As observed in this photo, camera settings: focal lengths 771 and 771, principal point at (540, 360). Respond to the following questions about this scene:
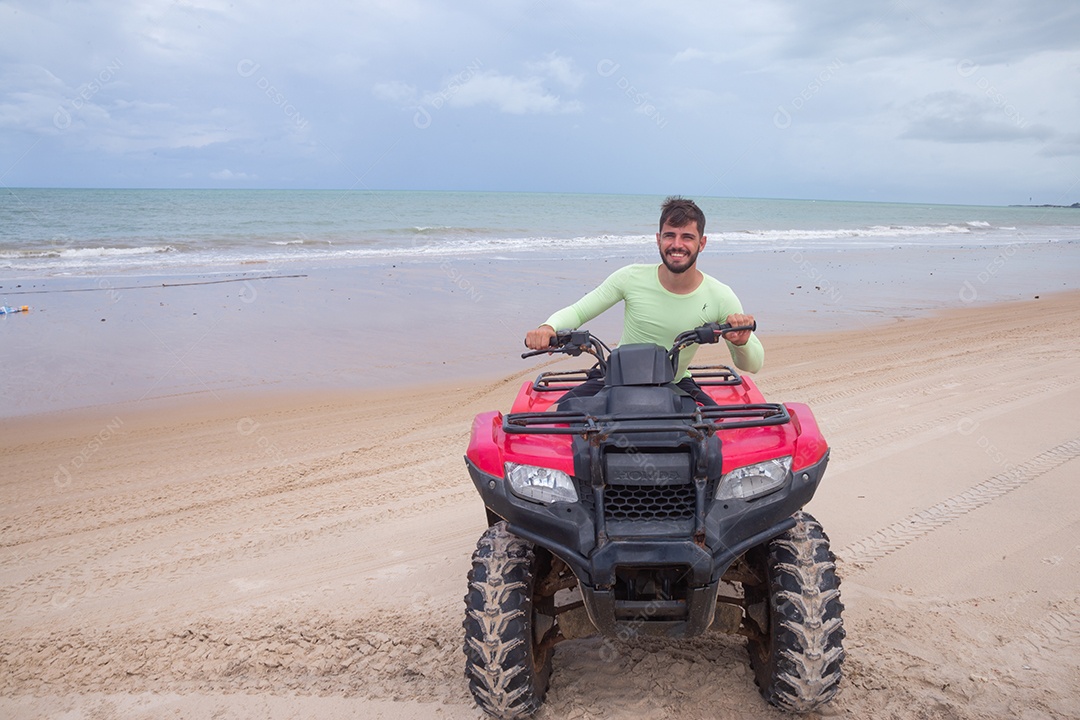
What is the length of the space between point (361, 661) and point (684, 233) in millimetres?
2210

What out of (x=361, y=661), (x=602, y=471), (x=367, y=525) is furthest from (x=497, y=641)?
(x=367, y=525)

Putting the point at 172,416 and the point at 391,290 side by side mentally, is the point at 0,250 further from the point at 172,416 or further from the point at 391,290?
the point at 172,416

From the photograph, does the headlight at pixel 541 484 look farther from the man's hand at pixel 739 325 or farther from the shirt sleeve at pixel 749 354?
the shirt sleeve at pixel 749 354

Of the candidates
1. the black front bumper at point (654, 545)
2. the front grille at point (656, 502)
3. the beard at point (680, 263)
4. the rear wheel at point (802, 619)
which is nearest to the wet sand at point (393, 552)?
the rear wheel at point (802, 619)

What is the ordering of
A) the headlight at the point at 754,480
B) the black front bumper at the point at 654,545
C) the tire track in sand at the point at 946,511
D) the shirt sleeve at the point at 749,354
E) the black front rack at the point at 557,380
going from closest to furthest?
1. the black front bumper at the point at 654,545
2. the headlight at the point at 754,480
3. the shirt sleeve at the point at 749,354
4. the black front rack at the point at 557,380
5. the tire track in sand at the point at 946,511

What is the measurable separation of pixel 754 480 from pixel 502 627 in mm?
943

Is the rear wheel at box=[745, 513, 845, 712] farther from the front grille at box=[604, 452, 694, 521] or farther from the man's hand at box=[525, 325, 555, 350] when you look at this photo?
the man's hand at box=[525, 325, 555, 350]

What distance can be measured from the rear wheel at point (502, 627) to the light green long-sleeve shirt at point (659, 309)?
1017mm

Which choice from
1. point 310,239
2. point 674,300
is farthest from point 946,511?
point 310,239

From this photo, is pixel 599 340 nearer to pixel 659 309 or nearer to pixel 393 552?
pixel 659 309

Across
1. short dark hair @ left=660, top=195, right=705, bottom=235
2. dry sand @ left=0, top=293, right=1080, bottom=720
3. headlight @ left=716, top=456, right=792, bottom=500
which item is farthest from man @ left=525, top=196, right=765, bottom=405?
dry sand @ left=0, top=293, right=1080, bottom=720

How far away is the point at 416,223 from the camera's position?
111 ft

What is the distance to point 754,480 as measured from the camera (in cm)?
249

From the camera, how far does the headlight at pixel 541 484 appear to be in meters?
2.45
